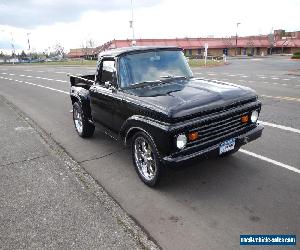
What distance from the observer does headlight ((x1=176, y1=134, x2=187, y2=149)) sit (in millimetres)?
4102

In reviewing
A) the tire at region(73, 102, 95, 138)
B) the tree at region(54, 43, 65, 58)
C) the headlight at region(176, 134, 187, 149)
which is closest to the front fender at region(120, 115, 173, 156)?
the headlight at region(176, 134, 187, 149)

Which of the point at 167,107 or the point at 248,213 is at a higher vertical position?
the point at 167,107

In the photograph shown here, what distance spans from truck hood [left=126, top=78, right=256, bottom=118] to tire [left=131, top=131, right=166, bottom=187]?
572 mm

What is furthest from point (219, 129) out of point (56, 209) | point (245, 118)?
point (56, 209)

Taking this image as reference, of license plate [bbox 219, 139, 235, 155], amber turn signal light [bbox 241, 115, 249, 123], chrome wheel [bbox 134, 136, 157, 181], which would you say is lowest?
chrome wheel [bbox 134, 136, 157, 181]

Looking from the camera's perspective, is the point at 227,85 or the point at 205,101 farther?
the point at 227,85

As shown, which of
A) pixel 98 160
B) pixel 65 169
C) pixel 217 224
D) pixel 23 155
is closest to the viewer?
pixel 217 224

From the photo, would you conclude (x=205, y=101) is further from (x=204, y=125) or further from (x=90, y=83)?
(x=90, y=83)

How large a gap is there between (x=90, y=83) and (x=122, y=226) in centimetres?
375

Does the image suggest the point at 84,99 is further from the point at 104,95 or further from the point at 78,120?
the point at 104,95

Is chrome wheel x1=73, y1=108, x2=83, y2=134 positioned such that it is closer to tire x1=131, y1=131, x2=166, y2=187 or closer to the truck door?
the truck door

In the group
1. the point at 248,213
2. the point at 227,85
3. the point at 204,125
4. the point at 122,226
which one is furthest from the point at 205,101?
the point at 122,226

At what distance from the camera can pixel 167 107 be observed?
13.5 ft

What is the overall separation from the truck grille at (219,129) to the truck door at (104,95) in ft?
5.86
